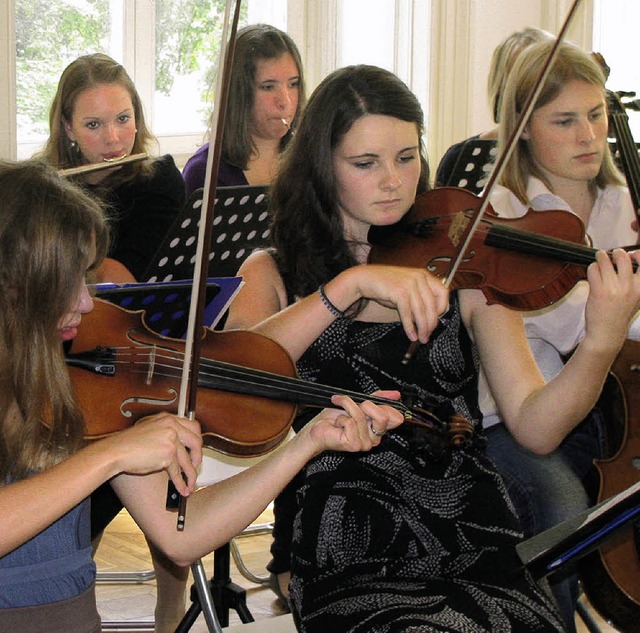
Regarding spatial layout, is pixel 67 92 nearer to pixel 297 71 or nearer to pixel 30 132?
pixel 297 71

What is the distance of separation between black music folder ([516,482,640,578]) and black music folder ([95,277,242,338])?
63 cm

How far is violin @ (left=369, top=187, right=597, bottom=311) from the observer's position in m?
1.77

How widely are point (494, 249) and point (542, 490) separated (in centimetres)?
42

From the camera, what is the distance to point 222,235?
2000 millimetres

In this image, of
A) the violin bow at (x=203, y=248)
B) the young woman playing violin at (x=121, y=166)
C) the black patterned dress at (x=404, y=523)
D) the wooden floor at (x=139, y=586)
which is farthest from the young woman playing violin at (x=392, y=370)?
the wooden floor at (x=139, y=586)

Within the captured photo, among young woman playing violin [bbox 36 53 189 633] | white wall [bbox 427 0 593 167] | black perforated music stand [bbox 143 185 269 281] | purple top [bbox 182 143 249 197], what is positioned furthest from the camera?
white wall [bbox 427 0 593 167]

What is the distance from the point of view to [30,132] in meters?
3.50

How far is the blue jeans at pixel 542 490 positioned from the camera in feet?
5.87

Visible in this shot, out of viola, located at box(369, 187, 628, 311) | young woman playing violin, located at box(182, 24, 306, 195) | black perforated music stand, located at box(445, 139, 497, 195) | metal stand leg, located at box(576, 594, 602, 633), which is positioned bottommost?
metal stand leg, located at box(576, 594, 602, 633)

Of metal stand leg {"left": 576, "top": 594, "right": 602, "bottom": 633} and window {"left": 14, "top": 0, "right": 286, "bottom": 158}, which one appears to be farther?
window {"left": 14, "top": 0, "right": 286, "bottom": 158}

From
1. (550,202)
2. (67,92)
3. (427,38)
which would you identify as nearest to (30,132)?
(67,92)

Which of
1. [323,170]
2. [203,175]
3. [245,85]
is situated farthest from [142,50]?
[323,170]

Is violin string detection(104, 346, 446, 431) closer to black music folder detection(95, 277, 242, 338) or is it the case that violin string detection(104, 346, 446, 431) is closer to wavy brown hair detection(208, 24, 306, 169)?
black music folder detection(95, 277, 242, 338)

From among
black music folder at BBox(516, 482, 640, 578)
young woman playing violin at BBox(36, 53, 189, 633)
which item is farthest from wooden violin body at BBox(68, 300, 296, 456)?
young woman playing violin at BBox(36, 53, 189, 633)
